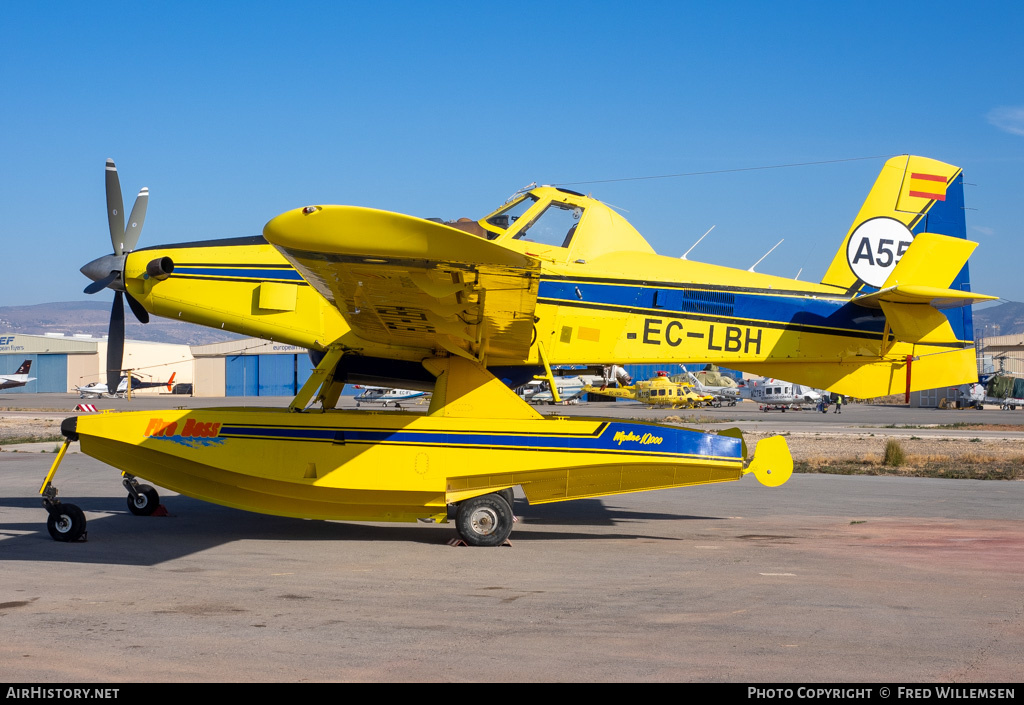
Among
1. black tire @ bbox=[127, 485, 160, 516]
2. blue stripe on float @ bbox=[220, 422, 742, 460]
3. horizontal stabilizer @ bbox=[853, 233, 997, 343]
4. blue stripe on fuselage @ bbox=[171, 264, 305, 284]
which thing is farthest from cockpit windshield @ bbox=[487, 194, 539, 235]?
black tire @ bbox=[127, 485, 160, 516]

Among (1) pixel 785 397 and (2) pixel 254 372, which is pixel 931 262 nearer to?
(1) pixel 785 397

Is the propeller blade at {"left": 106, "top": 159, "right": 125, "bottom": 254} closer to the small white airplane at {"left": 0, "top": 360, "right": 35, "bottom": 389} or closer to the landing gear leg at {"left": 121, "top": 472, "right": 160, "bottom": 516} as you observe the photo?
the landing gear leg at {"left": 121, "top": 472, "right": 160, "bottom": 516}

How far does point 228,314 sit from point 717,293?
596cm

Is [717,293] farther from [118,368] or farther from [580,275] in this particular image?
[118,368]

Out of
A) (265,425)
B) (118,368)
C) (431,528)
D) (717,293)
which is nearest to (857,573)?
(717,293)

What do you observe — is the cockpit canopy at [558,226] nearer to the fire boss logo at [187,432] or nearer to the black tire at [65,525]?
the fire boss logo at [187,432]

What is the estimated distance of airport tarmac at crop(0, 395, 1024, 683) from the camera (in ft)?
15.0

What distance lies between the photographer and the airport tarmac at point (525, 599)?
15.0 ft

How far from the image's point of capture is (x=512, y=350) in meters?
9.72

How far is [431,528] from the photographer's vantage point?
1034 centimetres

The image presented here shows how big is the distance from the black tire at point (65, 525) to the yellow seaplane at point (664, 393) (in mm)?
44713

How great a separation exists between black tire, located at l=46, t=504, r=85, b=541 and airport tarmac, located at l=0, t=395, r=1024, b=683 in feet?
0.50

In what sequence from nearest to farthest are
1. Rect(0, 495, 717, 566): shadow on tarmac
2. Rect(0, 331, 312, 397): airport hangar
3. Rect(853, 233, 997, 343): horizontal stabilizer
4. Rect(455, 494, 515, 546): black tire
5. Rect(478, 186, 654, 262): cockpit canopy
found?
Rect(0, 495, 717, 566): shadow on tarmac < Rect(455, 494, 515, 546): black tire < Rect(853, 233, 997, 343): horizontal stabilizer < Rect(478, 186, 654, 262): cockpit canopy < Rect(0, 331, 312, 397): airport hangar

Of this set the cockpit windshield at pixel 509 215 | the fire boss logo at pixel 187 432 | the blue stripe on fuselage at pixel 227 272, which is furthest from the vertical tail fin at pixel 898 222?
the fire boss logo at pixel 187 432
